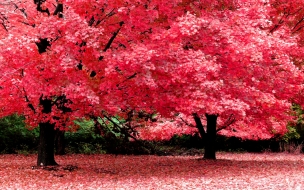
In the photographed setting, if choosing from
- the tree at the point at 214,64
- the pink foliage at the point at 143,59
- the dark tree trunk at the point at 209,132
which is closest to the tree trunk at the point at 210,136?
the dark tree trunk at the point at 209,132

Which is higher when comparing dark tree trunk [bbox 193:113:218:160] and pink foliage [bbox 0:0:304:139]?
pink foliage [bbox 0:0:304:139]

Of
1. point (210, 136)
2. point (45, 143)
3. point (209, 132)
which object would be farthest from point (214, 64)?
point (210, 136)

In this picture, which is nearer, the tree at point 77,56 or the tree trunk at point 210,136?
the tree at point 77,56

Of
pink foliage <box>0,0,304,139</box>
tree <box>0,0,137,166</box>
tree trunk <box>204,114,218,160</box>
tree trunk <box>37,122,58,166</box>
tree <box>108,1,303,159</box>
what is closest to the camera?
tree <box>108,1,303,159</box>

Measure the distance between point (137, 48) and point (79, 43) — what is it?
201 cm

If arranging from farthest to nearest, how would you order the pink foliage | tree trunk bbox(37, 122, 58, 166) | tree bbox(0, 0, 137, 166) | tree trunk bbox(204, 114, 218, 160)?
tree trunk bbox(204, 114, 218, 160), tree trunk bbox(37, 122, 58, 166), tree bbox(0, 0, 137, 166), the pink foliage

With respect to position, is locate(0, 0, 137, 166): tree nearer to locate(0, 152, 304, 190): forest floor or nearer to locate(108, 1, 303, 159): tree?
locate(108, 1, 303, 159): tree

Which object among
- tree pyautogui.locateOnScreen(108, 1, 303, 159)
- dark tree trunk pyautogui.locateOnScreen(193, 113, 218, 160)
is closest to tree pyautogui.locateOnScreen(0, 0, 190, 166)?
tree pyautogui.locateOnScreen(108, 1, 303, 159)

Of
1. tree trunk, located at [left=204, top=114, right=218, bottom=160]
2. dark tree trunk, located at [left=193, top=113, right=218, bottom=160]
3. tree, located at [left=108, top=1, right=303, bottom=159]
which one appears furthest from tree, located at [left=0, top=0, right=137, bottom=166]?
tree trunk, located at [left=204, top=114, right=218, bottom=160]

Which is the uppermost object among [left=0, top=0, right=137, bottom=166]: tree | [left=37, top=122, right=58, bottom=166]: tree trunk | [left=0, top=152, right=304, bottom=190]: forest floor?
[left=0, top=0, right=137, bottom=166]: tree

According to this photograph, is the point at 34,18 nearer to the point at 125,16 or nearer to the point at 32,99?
the point at 32,99

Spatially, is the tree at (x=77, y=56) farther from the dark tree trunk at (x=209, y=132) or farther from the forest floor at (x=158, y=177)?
the dark tree trunk at (x=209, y=132)

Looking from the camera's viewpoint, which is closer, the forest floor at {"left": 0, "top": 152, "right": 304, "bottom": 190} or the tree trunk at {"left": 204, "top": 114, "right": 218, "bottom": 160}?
the forest floor at {"left": 0, "top": 152, "right": 304, "bottom": 190}

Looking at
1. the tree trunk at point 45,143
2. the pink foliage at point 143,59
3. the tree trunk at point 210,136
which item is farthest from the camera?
the tree trunk at point 210,136
